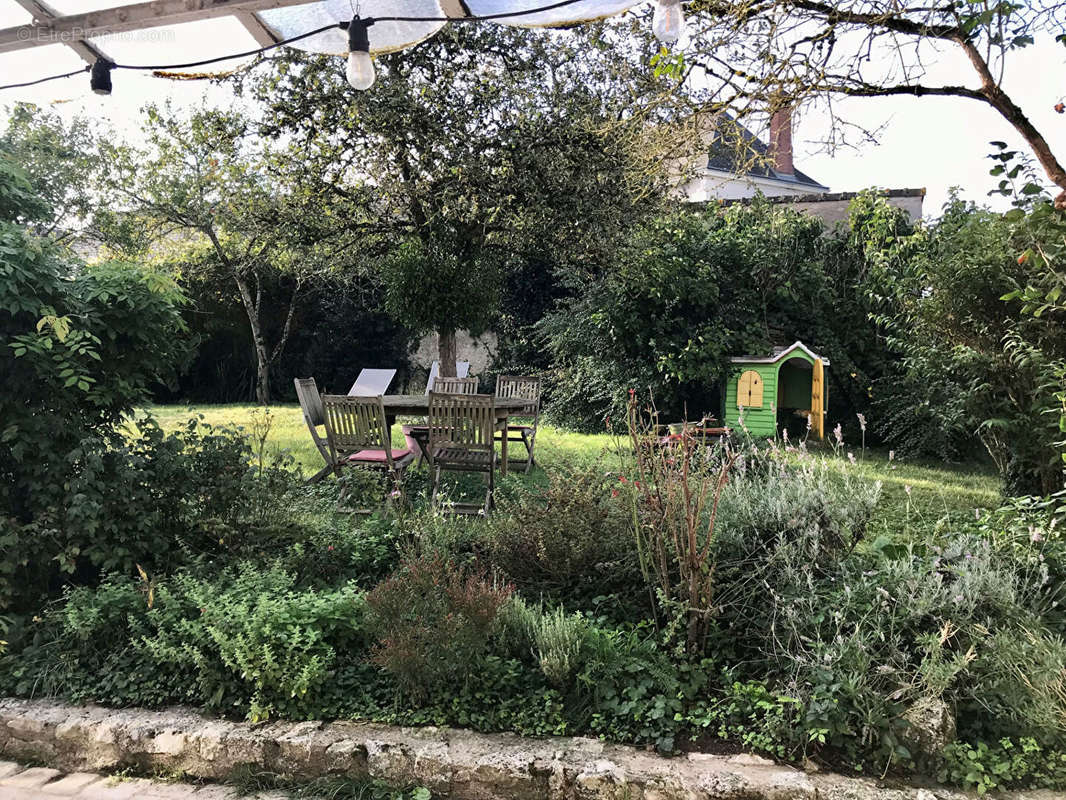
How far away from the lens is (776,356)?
8.30m

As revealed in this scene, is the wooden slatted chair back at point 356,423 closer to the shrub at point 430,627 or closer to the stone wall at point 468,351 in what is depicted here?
the shrub at point 430,627

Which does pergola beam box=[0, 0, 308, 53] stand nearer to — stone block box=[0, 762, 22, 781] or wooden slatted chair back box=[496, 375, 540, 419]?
stone block box=[0, 762, 22, 781]

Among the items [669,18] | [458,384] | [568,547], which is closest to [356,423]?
[458,384]

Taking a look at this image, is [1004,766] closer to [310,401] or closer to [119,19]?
[119,19]

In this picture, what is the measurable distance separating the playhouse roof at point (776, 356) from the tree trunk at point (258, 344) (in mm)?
8888

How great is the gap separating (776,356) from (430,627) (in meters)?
6.74

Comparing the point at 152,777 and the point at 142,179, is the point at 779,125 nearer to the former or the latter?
the point at 152,777

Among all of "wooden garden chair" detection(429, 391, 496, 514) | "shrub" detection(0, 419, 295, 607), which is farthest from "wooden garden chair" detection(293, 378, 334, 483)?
"shrub" detection(0, 419, 295, 607)

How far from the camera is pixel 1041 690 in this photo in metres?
2.31

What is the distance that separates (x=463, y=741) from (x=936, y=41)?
174 inches

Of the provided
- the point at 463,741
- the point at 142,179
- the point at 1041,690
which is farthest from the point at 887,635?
the point at 142,179

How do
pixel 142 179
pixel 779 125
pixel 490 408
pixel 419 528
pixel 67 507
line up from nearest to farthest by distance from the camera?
pixel 67 507 < pixel 419 528 < pixel 779 125 < pixel 490 408 < pixel 142 179

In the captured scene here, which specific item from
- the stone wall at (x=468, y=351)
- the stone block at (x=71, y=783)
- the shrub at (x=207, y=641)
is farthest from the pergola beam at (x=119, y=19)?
the stone wall at (x=468, y=351)

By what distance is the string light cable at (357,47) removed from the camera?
2.64 meters
